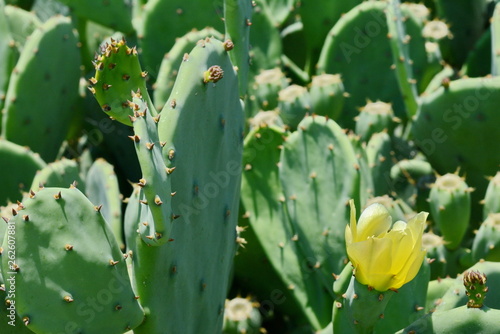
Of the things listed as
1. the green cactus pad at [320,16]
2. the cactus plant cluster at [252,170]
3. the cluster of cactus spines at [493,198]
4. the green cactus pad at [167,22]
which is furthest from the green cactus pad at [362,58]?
the cluster of cactus spines at [493,198]

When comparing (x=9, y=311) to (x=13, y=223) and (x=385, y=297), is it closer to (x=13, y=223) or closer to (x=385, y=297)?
(x=13, y=223)

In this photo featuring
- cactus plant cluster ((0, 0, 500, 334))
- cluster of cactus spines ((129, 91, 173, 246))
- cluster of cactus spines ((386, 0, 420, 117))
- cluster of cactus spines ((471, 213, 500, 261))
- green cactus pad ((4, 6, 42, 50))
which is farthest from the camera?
green cactus pad ((4, 6, 42, 50))

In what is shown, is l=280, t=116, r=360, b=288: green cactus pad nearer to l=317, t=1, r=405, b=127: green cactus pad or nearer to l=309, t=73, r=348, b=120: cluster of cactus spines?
l=309, t=73, r=348, b=120: cluster of cactus spines

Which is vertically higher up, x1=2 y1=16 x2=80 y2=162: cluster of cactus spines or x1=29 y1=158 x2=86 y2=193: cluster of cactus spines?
x1=2 y1=16 x2=80 y2=162: cluster of cactus spines

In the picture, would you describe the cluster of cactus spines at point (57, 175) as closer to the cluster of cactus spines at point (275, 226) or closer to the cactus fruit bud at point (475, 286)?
the cluster of cactus spines at point (275, 226)

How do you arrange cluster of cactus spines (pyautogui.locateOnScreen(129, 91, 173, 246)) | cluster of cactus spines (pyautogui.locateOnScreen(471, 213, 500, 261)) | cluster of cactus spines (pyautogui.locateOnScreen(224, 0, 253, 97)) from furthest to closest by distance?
cluster of cactus spines (pyautogui.locateOnScreen(471, 213, 500, 261))
cluster of cactus spines (pyautogui.locateOnScreen(224, 0, 253, 97))
cluster of cactus spines (pyautogui.locateOnScreen(129, 91, 173, 246))

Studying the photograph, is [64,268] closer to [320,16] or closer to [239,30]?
[239,30]

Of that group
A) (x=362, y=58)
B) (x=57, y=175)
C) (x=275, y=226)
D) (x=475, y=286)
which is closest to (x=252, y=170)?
(x=275, y=226)

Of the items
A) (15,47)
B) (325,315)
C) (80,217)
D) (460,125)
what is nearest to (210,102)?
(80,217)

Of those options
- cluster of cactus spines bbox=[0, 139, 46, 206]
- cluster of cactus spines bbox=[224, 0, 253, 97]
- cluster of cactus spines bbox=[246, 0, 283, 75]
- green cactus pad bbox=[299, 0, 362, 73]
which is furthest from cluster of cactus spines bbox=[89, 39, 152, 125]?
green cactus pad bbox=[299, 0, 362, 73]
